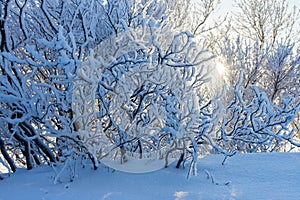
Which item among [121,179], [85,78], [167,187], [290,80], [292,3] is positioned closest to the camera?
[85,78]

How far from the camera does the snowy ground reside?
10.2 feet

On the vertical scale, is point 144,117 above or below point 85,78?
below

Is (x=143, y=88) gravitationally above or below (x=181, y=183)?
above

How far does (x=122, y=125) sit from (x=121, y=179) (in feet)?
1.92

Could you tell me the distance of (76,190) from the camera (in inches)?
132

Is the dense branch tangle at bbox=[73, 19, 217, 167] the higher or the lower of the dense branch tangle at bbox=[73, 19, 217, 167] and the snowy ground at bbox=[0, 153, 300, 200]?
the higher

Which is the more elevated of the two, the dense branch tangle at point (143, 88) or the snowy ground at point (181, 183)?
the dense branch tangle at point (143, 88)

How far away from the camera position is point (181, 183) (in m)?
3.47

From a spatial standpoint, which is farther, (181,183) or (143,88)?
(143,88)

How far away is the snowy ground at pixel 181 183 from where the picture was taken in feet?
10.2

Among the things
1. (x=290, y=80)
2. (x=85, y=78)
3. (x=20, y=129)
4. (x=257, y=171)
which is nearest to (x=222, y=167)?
(x=257, y=171)

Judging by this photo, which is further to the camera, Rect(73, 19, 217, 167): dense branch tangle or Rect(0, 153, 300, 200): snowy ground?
Rect(73, 19, 217, 167): dense branch tangle

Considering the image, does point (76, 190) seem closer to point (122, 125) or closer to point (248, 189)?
point (122, 125)

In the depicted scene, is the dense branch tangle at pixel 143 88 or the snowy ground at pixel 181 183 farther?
the dense branch tangle at pixel 143 88
